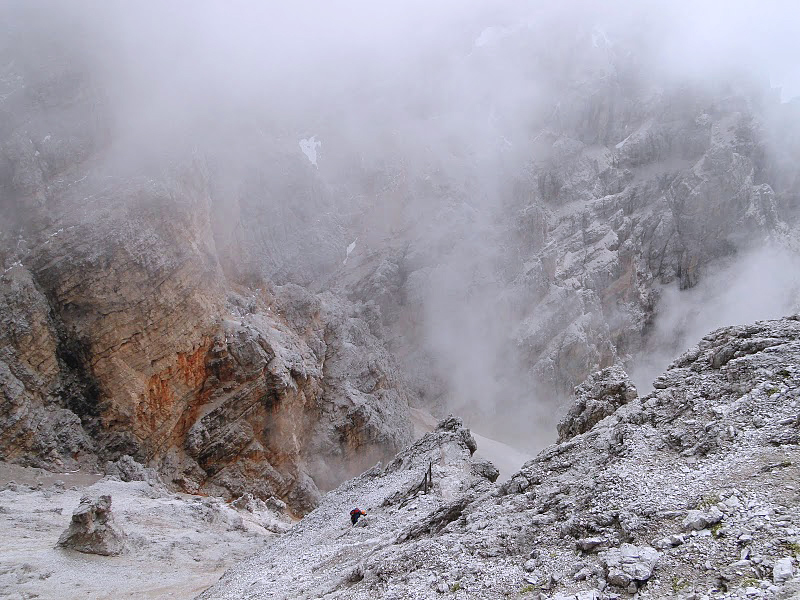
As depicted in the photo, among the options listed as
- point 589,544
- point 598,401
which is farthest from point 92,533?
point 589,544

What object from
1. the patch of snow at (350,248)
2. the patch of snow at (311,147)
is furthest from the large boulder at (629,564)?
the patch of snow at (311,147)

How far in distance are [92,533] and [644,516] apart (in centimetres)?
2526

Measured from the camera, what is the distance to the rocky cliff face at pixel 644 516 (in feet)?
34.6

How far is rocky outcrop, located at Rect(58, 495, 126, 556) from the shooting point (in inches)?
→ 1065

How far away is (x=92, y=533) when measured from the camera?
27.3 m

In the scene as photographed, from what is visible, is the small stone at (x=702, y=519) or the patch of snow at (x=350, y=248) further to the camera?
the patch of snow at (x=350, y=248)

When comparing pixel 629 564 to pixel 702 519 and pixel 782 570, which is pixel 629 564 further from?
pixel 782 570

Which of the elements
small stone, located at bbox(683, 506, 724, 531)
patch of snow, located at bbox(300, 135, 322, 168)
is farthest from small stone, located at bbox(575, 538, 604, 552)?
patch of snow, located at bbox(300, 135, 322, 168)

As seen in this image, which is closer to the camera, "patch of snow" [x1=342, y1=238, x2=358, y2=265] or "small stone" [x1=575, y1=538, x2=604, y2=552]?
"small stone" [x1=575, y1=538, x2=604, y2=552]

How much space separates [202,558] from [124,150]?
4211 cm

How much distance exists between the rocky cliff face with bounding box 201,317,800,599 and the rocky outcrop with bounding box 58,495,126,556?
8609mm

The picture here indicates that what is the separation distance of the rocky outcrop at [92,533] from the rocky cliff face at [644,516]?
8.61 m

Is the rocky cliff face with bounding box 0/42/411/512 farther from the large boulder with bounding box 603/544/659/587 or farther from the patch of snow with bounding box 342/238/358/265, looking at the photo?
the large boulder with bounding box 603/544/659/587

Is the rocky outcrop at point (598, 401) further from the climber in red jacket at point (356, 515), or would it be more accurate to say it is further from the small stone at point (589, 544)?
the small stone at point (589, 544)
